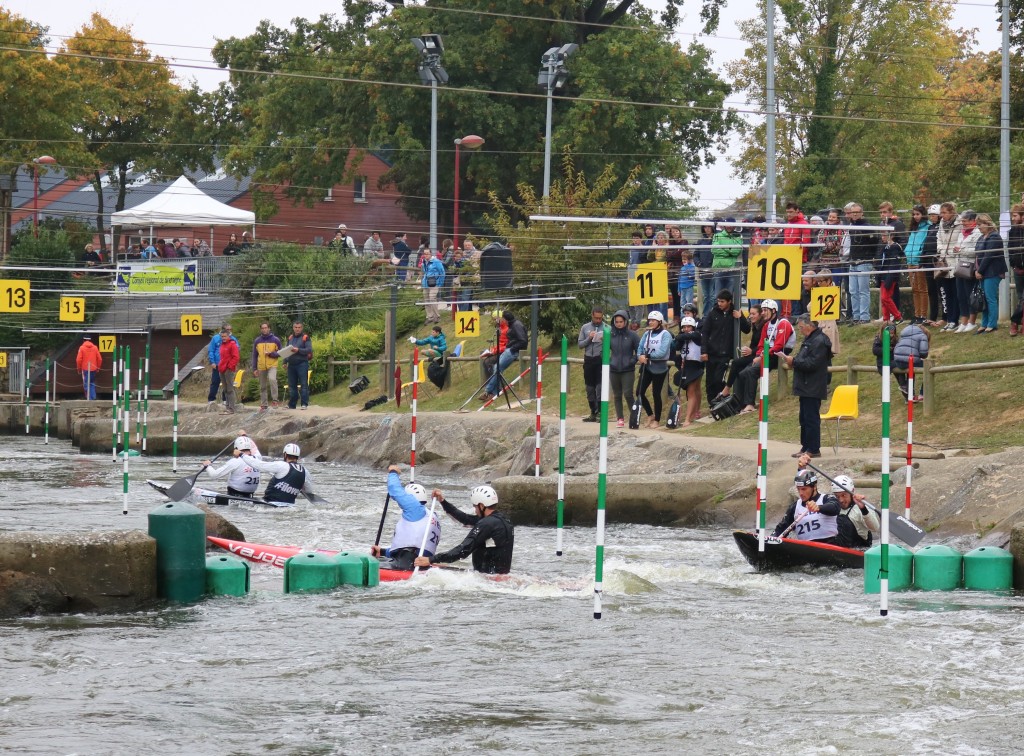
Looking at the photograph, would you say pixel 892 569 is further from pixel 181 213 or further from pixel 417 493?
pixel 181 213

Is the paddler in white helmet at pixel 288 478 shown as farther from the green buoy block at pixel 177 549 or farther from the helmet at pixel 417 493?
the green buoy block at pixel 177 549

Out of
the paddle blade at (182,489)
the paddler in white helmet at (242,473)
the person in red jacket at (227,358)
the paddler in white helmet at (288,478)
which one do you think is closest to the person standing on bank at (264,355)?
the person in red jacket at (227,358)

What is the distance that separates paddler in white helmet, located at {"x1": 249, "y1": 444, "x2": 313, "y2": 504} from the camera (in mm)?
22078

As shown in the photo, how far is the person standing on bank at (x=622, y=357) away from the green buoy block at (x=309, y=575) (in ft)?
34.8

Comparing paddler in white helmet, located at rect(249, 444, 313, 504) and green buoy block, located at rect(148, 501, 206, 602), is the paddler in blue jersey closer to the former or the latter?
green buoy block, located at rect(148, 501, 206, 602)

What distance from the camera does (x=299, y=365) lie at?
113 ft

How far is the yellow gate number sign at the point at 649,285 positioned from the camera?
22.9 metres

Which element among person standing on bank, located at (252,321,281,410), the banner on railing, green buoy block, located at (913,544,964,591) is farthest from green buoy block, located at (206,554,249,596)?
the banner on railing

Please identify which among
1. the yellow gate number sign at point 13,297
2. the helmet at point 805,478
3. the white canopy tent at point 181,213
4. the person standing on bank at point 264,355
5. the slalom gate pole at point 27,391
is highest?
the white canopy tent at point 181,213

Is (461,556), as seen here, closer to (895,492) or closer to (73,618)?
(73,618)

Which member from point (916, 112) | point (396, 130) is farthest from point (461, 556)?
point (916, 112)

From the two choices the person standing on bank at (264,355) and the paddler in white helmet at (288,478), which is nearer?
the paddler in white helmet at (288,478)

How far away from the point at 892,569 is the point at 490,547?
3817 mm

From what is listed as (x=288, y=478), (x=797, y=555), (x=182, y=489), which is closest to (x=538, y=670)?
(x=797, y=555)
